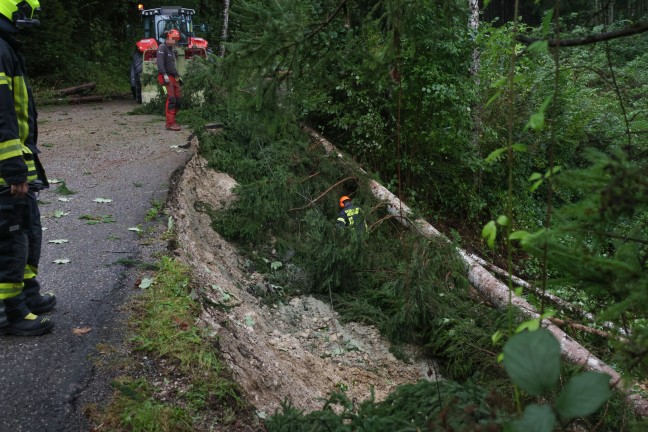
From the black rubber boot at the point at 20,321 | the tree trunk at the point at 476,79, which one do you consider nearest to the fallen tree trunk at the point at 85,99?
the tree trunk at the point at 476,79

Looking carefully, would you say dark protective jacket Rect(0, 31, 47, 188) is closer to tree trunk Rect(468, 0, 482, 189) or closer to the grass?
the grass

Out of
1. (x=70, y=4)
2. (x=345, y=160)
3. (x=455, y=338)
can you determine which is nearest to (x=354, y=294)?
(x=455, y=338)

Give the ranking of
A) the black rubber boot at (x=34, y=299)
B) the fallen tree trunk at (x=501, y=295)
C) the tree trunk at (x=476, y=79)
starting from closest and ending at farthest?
Answer: the black rubber boot at (x=34, y=299) → the fallen tree trunk at (x=501, y=295) → the tree trunk at (x=476, y=79)

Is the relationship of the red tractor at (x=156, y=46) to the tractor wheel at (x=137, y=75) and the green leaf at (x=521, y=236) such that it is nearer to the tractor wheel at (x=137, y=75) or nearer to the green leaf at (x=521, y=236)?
the tractor wheel at (x=137, y=75)

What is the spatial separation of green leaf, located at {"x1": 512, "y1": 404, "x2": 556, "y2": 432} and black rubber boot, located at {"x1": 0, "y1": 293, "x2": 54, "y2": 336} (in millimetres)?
3640

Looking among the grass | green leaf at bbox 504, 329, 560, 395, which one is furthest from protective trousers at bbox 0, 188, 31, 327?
green leaf at bbox 504, 329, 560, 395

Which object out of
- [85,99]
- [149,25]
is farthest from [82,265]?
[149,25]

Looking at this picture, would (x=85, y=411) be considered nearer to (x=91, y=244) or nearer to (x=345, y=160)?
(x=91, y=244)

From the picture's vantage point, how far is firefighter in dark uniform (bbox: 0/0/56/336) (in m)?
3.61

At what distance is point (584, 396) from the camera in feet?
4.05

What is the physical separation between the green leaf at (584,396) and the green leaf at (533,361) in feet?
0.14

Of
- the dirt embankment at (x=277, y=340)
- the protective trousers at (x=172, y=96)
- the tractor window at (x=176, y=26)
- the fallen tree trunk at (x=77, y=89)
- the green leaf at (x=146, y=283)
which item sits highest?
the tractor window at (x=176, y=26)

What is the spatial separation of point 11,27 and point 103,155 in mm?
6308

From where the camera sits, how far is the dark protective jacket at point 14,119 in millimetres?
3578
